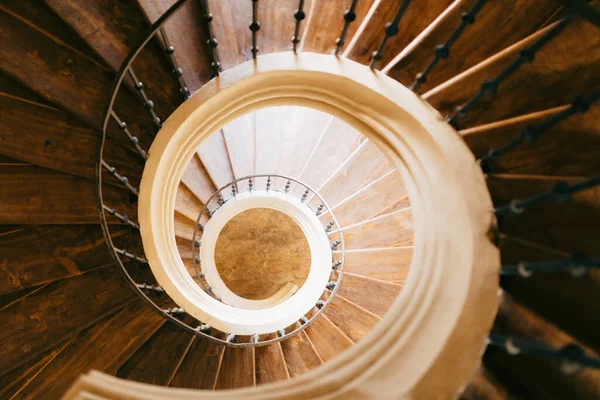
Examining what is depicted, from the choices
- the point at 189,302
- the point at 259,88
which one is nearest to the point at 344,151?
the point at 259,88

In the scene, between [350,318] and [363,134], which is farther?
[350,318]

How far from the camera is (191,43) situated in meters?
2.33

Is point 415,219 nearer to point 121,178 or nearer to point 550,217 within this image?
point 550,217

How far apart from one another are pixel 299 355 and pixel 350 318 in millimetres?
811

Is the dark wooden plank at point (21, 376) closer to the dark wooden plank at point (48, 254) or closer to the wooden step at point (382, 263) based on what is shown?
the dark wooden plank at point (48, 254)

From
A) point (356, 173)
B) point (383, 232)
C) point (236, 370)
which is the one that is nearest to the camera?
point (236, 370)

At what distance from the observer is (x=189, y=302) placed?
3590mm

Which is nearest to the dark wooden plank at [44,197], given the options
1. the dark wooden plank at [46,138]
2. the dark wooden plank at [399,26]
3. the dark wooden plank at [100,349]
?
the dark wooden plank at [46,138]

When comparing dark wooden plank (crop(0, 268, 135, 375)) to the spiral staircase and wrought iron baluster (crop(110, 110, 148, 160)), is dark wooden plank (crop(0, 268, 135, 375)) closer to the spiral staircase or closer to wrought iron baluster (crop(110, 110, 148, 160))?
the spiral staircase

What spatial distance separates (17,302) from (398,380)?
2.70 m

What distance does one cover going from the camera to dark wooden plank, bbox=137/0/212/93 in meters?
2.27

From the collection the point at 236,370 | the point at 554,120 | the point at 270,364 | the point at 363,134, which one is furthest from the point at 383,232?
the point at 554,120

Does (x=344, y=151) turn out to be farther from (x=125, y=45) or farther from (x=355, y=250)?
(x=125, y=45)

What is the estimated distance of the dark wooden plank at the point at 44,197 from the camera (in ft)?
7.47
